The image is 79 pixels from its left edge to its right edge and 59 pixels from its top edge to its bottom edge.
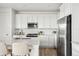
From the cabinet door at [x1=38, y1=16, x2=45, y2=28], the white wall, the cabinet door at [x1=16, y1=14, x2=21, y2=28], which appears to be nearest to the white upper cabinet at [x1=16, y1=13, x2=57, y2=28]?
the cabinet door at [x1=38, y1=16, x2=45, y2=28]

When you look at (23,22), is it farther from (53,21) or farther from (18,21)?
(53,21)

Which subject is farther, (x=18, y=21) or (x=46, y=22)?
(x=46, y=22)

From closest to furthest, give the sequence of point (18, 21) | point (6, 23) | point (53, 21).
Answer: point (6, 23)
point (18, 21)
point (53, 21)

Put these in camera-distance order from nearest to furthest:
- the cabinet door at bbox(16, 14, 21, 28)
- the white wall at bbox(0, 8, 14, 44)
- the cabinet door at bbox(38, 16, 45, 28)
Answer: the white wall at bbox(0, 8, 14, 44) < the cabinet door at bbox(16, 14, 21, 28) < the cabinet door at bbox(38, 16, 45, 28)

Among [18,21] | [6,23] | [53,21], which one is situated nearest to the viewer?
[6,23]

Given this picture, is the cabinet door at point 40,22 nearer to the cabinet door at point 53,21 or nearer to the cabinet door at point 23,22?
the cabinet door at point 53,21

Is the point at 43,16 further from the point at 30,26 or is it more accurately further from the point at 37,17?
the point at 30,26

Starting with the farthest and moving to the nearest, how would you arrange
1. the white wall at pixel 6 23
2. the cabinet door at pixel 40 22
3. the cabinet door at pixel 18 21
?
the cabinet door at pixel 40 22 < the cabinet door at pixel 18 21 < the white wall at pixel 6 23

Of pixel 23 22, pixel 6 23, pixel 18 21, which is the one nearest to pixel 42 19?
pixel 23 22

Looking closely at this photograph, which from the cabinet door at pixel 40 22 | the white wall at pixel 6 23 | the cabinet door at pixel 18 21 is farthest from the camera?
the cabinet door at pixel 40 22

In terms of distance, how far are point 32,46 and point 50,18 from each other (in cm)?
459

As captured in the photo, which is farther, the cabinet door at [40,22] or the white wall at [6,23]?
the cabinet door at [40,22]

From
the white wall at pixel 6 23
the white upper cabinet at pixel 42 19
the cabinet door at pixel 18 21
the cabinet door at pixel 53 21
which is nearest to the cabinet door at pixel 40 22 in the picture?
the white upper cabinet at pixel 42 19

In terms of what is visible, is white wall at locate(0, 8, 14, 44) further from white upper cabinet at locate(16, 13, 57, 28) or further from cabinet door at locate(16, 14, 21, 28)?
white upper cabinet at locate(16, 13, 57, 28)
